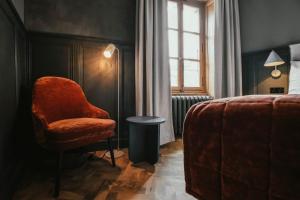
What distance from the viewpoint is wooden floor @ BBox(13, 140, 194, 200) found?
1423mm

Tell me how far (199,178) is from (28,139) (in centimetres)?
192

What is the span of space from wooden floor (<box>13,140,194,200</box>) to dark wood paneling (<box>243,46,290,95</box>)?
76.8 inches

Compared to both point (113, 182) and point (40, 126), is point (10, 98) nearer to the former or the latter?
point (40, 126)

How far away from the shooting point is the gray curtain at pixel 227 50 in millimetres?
3176

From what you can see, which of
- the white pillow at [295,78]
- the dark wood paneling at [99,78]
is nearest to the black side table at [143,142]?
the dark wood paneling at [99,78]

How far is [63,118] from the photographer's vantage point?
1.99 metres

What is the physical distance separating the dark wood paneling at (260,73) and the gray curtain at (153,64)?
4.84ft

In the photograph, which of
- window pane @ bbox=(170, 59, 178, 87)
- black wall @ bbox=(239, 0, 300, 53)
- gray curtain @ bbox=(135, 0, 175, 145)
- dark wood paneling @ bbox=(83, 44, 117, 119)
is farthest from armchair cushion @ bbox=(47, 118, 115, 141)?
black wall @ bbox=(239, 0, 300, 53)

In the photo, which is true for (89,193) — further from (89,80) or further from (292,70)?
(292,70)

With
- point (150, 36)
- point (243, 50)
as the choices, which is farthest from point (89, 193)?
point (243, 50)

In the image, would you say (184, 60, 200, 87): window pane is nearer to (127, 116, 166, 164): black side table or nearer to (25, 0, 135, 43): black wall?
(25, 0, 135, 43): black wall

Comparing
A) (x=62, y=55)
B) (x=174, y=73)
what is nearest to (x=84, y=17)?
(x=62, y=55)

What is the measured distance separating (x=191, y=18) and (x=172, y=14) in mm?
399

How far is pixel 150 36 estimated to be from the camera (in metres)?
2.64
